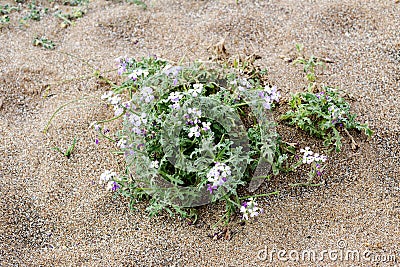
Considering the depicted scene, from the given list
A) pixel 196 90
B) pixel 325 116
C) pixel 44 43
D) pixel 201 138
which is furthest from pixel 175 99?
pixel 44 43

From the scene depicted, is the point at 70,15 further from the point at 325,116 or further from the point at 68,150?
the point at 325,116

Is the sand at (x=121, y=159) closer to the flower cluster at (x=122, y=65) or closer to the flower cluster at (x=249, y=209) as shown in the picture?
the flower cluster at (x=249, y=209)

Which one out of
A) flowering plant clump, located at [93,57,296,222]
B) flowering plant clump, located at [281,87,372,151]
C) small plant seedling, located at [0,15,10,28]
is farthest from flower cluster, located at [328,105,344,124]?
small plant seedling, located at [0,15,10,28]

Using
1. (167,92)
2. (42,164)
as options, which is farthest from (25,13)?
(167,92)

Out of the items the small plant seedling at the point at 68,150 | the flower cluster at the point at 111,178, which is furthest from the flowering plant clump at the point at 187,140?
the small plant seedling at the point at 68,150

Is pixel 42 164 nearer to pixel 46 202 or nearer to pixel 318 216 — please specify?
pixel 46 202

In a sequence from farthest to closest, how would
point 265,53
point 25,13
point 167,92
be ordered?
point 25,13
point 265,53
point 167,92
